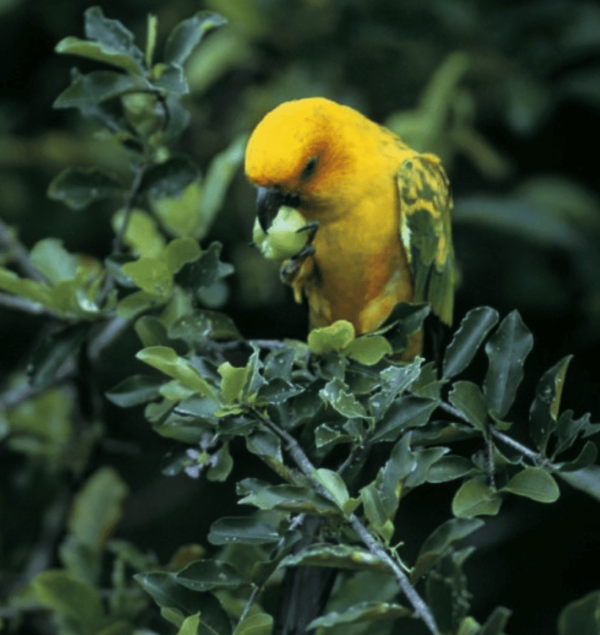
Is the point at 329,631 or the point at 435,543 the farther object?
the point at 329,631

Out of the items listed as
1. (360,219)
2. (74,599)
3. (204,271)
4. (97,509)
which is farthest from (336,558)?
(97,509)

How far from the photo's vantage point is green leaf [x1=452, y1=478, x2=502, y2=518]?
1.25 m

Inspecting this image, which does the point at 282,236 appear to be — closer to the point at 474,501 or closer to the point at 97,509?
the point at 474,501

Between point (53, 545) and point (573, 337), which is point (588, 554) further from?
point (53, 545)

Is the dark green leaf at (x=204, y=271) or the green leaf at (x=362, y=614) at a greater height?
the dark green leaf at (x=204, y=271)

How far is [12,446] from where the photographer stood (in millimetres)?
2254

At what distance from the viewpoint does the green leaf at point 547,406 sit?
130 centimetres

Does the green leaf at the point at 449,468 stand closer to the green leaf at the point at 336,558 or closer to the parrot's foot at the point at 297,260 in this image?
the green leaf at the point at 336,558

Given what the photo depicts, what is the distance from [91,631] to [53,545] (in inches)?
17.7

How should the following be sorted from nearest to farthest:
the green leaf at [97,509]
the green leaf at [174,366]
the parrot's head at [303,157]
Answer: the green leaf at [174,366] < the parrot's head at [303,157] < the green leaf at [97,509]

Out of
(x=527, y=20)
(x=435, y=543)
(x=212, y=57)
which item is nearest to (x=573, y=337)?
(x=527, y=20)

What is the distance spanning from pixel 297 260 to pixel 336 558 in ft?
2.58

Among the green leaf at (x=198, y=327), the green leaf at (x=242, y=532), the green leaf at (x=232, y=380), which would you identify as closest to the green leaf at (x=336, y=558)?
the green leaf at (x=242, y=532)

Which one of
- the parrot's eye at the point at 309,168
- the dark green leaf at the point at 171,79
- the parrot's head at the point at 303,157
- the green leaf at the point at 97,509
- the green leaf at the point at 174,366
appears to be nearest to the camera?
the green leaf at the point at 174,366
